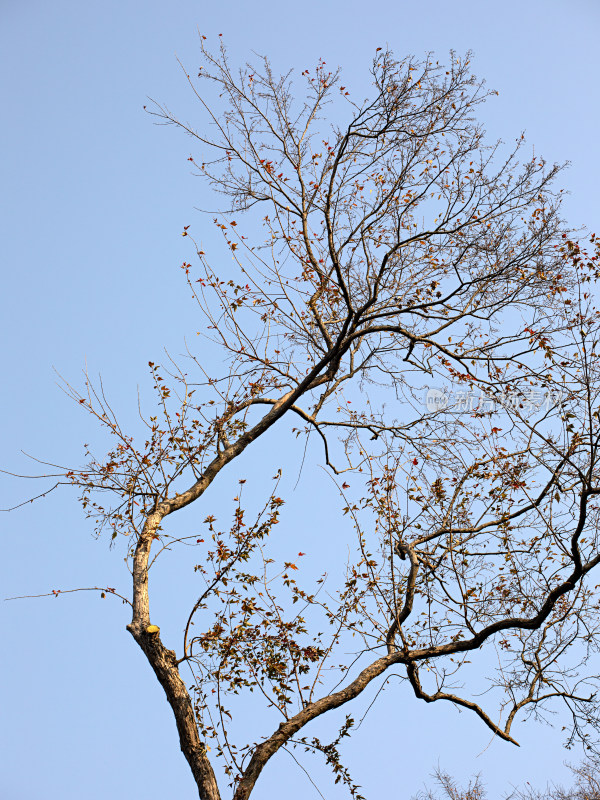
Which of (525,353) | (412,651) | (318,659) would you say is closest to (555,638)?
(412,651)

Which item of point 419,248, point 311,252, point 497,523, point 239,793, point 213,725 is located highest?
point 311,252

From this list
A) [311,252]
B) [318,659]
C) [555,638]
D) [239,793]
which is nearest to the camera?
[239,793]

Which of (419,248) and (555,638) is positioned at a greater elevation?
(419,248)

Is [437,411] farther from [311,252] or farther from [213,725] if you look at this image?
[213,725]

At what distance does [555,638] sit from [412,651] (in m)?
1.34

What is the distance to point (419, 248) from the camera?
22.6 ft

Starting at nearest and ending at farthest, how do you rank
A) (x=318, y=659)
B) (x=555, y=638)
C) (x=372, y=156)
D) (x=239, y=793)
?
(x=239, y=793), (x=318, y=659), (x=555, y=638), (x=372, y=156)

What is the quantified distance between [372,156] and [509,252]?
5.30 ft

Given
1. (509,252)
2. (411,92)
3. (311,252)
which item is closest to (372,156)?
(411,92)

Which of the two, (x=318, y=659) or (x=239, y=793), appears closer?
(x=239, y=793)

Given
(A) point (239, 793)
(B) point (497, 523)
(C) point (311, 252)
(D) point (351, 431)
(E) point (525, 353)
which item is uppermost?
(C) point (311, 252)

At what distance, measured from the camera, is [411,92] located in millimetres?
6363

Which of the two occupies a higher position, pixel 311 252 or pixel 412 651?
pixel 311 252

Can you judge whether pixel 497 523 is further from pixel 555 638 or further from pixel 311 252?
pixel 311 252
